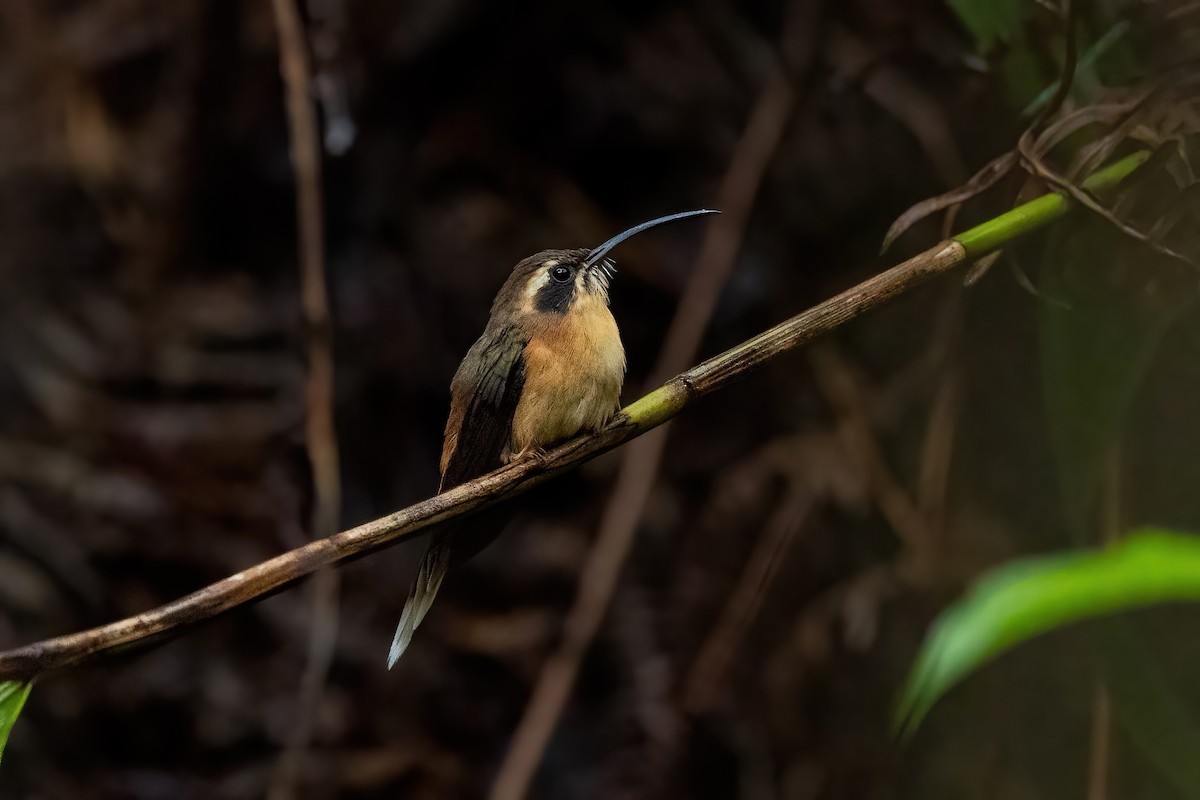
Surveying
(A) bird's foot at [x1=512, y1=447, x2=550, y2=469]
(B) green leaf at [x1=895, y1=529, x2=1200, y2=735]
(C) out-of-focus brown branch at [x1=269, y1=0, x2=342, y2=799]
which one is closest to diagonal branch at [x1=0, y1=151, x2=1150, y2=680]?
(A) bird's foot at [x1=512, y1=447, x2=550, y2=469]

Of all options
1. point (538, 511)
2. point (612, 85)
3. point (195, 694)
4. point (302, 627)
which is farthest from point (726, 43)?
point (195, 694)

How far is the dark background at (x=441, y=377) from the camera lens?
107 centimetres

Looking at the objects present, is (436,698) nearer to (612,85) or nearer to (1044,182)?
(612,85)

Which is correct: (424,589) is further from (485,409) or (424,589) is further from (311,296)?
(311,296)

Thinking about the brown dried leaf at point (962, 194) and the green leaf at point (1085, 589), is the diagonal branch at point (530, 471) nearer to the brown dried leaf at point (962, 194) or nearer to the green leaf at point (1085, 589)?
the brown dried leaf at point (962, 194)

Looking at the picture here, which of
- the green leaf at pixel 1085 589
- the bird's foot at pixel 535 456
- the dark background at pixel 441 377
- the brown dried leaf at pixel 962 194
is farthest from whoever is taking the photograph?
the dark background at pixel 441 377

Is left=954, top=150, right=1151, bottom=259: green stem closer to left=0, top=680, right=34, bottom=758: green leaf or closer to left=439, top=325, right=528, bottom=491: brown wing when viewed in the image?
left=439, top=325, right=528, bottom=491: brown wing

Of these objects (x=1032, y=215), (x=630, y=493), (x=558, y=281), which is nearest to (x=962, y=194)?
(x=1032, y=215)

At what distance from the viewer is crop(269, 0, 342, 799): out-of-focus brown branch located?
1086mm

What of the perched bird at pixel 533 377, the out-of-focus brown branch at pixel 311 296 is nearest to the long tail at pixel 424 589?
the perched bird at pixel 533 377

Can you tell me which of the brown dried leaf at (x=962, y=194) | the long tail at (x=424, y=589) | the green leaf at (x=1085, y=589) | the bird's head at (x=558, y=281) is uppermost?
the brown dried leaf at (x=962, y=194)

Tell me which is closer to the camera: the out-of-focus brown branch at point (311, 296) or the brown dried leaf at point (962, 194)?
the brown dried leaf at point (962, 194)

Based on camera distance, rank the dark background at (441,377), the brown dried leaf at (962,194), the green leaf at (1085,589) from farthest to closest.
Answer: the dark background at (441,377) < the brown dried leaf at (962,194) < the green leaf at (1085,589)

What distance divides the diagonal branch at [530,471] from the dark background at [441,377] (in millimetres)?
300
